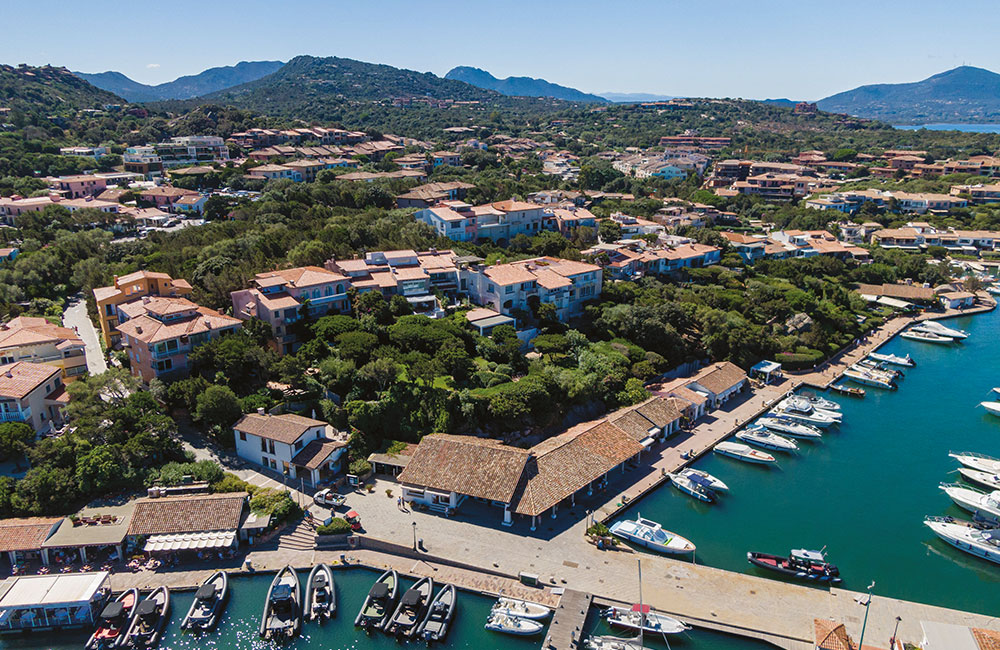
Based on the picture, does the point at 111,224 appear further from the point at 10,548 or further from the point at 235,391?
the point at 10,548

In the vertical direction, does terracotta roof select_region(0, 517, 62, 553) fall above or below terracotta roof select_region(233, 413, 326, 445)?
below

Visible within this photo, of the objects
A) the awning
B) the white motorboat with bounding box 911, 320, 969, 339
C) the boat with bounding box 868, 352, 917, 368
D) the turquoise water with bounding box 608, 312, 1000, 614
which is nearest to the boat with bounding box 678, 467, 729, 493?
the turquoise water with bounding box 608, 312, 1000, 614

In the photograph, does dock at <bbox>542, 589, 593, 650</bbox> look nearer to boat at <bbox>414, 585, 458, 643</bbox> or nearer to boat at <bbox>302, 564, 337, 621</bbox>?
boat at <bbox>414, 585, 458, 643</bbox>

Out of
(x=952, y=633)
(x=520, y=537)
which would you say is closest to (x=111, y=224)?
(x=520, y=537)

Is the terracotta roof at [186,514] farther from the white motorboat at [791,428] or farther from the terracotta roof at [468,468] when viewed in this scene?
the white motorboat at [791,428]

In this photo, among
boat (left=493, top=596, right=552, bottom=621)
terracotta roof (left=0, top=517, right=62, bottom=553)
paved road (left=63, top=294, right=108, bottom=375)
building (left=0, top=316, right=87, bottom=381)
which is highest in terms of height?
building (left=0, top=316, right=87, bottom=381)
